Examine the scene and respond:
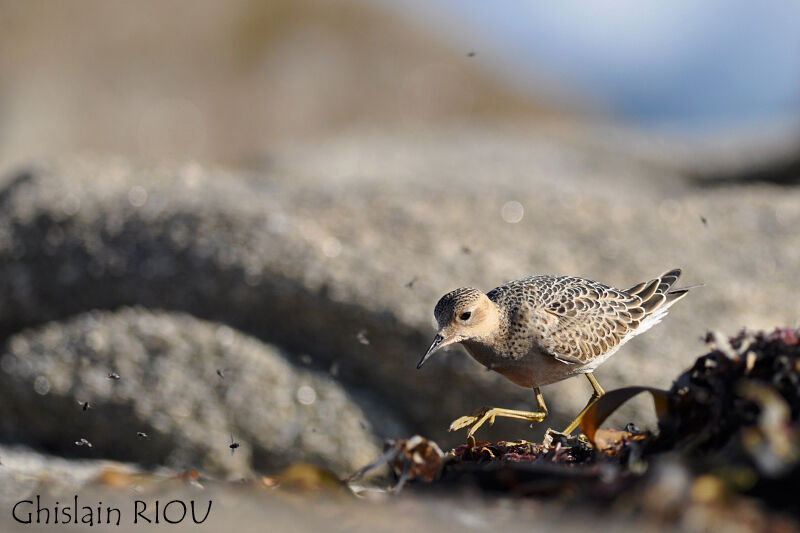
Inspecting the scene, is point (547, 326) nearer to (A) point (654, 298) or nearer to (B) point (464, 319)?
(B) point (464, 319)

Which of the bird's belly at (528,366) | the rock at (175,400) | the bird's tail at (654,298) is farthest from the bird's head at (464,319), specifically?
the rock at (175,400)

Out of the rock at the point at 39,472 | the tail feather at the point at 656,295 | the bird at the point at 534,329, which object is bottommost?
the rock at the point at 39,472

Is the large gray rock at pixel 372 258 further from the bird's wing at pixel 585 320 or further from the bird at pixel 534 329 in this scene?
the bird at pixel 534 329

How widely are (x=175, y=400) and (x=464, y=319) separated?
3314mm

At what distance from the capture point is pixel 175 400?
23.2 feet

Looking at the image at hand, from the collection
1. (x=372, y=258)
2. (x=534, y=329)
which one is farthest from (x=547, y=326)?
(x=372, y=258)

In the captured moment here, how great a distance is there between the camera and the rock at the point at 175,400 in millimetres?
7000

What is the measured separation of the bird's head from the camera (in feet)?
15.2

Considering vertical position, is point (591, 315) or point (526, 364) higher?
point (591, 315)

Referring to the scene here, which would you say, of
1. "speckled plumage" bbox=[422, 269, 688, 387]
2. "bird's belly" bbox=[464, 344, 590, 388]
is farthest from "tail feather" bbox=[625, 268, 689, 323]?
"bird's belly" bbox=[464, 344, 590, 388]

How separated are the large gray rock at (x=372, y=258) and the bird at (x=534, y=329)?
6.24 ft

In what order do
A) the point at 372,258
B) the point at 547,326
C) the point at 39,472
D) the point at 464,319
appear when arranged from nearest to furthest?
the point at 464,319 < the point at 547,326 < the point at 39,472 < the point at 372,258

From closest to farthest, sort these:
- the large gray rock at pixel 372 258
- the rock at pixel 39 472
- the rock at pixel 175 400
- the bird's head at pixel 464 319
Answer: the rock at pixel 39 472 → the bird's head at pixel 464 319 → the rock at pixel 175 400 → the large gray rock at pixel 372 258

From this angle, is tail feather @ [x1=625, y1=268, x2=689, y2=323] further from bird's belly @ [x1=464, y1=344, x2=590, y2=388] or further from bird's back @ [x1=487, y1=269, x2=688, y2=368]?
bird's belly @ [x1=464, y1=344, x2=590, y2=388]
